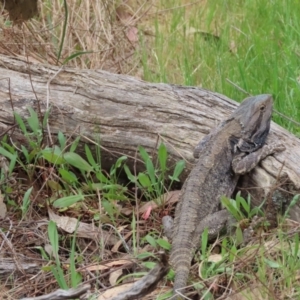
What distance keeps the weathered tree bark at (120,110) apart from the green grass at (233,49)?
65 centimetres

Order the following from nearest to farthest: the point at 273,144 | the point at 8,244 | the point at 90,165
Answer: the point at 8,244, the point at 273,144, the point at 90,165

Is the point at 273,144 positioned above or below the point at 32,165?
above

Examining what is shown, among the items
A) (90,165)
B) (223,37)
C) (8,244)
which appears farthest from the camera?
(223,37)

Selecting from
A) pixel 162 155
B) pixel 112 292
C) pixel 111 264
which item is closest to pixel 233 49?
pixel 162 155

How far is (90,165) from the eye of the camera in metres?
4.41

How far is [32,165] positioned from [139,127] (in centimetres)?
70

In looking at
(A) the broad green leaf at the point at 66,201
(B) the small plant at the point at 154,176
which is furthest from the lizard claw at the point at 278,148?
(A) the broad green leaf at the point at 66,201

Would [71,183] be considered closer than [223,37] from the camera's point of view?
Yes

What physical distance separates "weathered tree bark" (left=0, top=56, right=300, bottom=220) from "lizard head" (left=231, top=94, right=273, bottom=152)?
0.25 ft

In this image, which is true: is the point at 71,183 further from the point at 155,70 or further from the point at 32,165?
the point at 155,70

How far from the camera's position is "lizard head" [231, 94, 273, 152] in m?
4.26

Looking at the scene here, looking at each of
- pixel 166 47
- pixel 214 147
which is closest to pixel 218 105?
pixel 214 147

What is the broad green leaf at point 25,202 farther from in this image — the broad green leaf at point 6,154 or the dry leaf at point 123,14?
the dry leaf at point 123,14

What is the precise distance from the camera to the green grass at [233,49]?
17.4 ft
